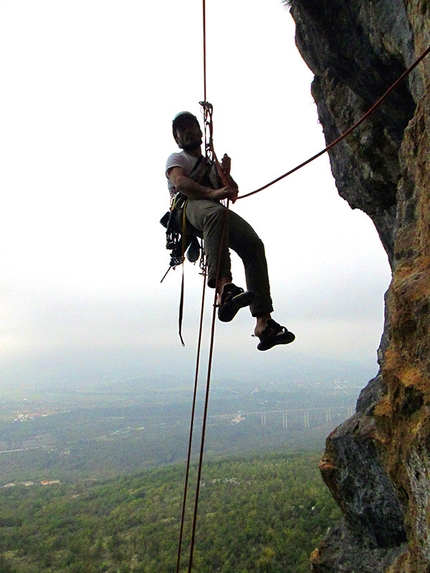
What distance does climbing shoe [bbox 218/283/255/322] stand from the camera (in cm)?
326

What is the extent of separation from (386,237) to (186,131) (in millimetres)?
4270

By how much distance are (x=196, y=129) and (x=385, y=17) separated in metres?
2.21

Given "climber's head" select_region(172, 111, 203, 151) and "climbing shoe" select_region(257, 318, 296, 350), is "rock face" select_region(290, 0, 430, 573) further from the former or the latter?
"climber's head" select_region(172, 111, 203, 151)

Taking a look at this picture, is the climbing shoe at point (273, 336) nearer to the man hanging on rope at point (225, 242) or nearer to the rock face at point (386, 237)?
the man hanging on rope at point (225, 242)

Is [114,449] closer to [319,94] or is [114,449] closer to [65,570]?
[65,570]

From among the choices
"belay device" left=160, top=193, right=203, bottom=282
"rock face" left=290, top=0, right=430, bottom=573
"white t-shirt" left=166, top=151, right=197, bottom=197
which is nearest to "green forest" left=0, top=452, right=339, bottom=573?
"rock face" left=290, top=0, right=430, bottom=573

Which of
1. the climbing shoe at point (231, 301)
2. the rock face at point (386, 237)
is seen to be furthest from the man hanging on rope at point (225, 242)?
the rock face at point (386, 237)

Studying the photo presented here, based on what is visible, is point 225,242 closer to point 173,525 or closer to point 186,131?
point 186,131

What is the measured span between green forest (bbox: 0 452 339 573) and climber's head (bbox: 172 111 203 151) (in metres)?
30.3

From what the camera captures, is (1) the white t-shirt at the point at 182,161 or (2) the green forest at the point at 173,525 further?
(2) the green forest at the point at 173,525

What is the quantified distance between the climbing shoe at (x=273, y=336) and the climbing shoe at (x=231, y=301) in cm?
34

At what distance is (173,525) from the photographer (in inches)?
1491

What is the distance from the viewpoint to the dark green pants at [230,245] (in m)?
3.50

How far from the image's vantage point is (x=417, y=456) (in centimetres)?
276
